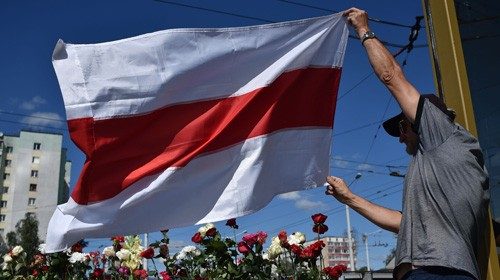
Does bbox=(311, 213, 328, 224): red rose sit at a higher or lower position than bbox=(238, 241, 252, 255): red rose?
higher

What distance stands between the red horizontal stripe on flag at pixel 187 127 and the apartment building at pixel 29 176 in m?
70.4

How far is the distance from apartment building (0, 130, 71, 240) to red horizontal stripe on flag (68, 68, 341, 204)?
70423mm

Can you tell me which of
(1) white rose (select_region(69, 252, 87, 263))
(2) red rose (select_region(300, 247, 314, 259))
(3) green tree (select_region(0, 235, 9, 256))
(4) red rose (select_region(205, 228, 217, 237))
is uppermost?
(3) green tree (select_region(0, 235, 9, 256))

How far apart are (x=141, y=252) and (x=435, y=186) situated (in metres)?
3.89

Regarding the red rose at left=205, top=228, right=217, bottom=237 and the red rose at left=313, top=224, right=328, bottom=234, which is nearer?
the red rose at left=313, top=224, right=328, bottom=234

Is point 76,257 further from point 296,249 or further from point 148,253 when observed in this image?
point 296,249

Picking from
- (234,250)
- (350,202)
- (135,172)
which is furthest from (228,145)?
(234,250)

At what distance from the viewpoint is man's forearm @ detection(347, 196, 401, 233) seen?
2.57 metres

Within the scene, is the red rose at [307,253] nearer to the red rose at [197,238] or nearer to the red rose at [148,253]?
the red rose at [197,238]

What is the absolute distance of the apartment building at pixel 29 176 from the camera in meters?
70.6

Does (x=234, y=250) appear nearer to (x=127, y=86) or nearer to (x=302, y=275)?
(x=302, y=275)

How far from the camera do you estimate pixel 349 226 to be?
32.4 m

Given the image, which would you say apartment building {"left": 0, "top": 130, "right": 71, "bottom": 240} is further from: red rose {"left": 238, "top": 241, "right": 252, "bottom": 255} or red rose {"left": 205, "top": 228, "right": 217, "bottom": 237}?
red rose {"left": 238, "top": 241, "right": 252, "bottom": 255}

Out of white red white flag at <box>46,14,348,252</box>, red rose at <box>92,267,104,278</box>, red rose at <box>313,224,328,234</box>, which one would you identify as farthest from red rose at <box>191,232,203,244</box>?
white red white flag at <box>46,14,348,252</box>
